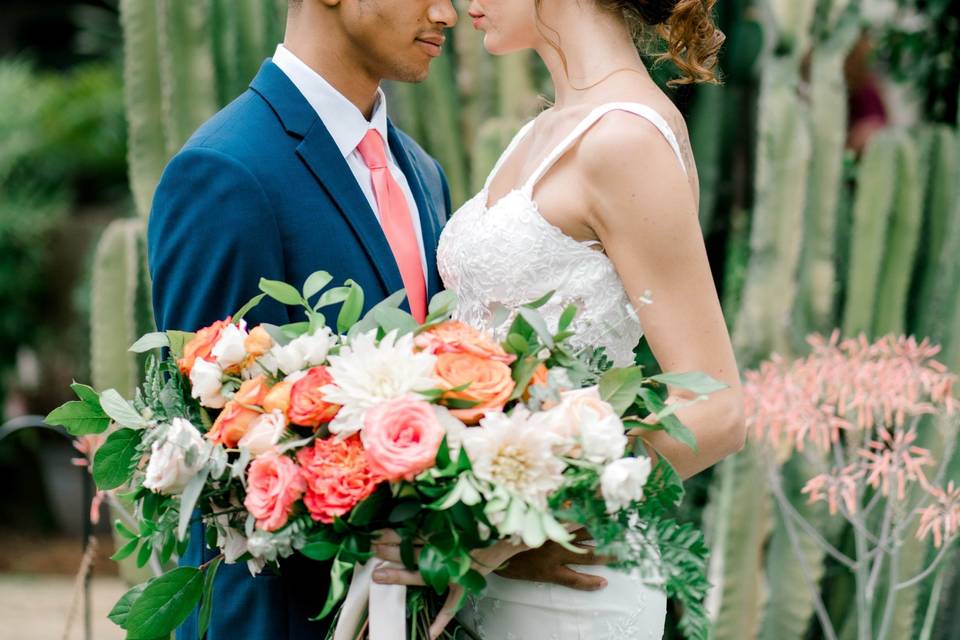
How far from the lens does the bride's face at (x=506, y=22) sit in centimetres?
A: 245

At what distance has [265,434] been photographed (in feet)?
5.96

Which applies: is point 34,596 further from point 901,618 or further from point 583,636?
point 583,636

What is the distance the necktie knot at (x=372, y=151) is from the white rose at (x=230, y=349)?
81cm

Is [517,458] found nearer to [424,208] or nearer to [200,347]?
[200,347]

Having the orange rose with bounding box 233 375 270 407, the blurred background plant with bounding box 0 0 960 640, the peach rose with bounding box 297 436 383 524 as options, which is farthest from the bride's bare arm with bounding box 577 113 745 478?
the blurred background plant with bounding box 0 0 960 640

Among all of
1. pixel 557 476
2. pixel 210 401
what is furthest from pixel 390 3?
pixel 557 476

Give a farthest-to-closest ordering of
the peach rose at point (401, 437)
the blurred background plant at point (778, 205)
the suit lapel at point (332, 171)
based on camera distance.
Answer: the blurred background plant at point (778, 205) → the suit lapel at point (332, 171) → the peach rose at point (401, 437)

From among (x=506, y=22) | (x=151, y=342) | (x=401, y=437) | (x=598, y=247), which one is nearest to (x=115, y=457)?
(x=151, y=342)

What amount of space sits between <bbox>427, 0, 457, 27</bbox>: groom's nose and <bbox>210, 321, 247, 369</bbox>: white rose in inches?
39.1

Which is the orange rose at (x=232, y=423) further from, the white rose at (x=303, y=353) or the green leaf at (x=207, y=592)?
the green leaf at (x=207, y=592)

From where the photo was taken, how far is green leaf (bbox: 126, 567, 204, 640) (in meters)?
1.98

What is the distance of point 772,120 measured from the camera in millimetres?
4215

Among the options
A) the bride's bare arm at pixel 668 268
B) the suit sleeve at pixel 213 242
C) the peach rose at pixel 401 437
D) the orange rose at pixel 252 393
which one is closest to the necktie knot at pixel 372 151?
the suit sleeve at pixel 213 242

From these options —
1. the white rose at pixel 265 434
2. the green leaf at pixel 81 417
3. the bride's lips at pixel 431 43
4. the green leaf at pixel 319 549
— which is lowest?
the green leaf at pixel 319 549
